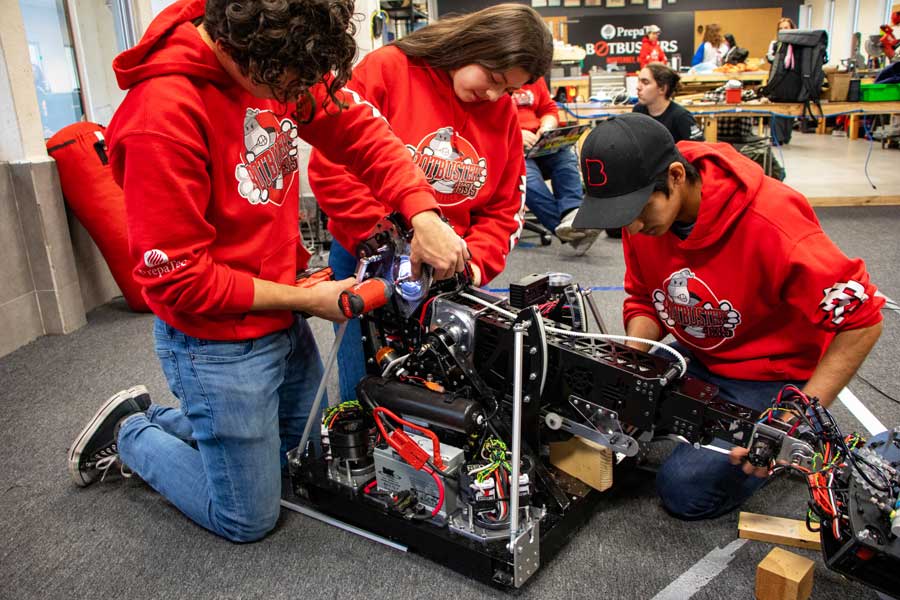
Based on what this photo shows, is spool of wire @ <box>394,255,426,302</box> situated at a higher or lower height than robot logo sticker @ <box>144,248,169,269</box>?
lower

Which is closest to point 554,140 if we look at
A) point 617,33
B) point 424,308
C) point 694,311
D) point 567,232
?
point 567,232

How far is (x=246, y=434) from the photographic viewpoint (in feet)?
6.13

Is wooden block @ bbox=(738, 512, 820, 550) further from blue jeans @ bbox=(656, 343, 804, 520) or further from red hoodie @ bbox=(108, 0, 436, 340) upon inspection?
red hoodie @ bbox=(108, 0, 436, 340)

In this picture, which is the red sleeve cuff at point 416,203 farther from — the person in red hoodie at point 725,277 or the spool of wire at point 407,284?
the person in red hoodie at point 725,277

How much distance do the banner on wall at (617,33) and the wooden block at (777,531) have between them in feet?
50.1

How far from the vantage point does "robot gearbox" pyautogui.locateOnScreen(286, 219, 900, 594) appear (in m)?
1.46

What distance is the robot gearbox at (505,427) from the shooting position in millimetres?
1465

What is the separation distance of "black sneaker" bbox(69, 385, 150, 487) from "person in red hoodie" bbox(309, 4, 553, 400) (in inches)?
35.5

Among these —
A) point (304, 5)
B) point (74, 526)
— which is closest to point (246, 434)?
point (74, 526)

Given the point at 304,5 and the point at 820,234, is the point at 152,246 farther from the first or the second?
the point at 820,234

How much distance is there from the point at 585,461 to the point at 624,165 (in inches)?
31.6

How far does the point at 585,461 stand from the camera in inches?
75.4

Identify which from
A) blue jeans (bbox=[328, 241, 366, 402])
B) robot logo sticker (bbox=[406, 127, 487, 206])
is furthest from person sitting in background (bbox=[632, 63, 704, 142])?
blue jeans (bbox=[328, 241, 366, 402])

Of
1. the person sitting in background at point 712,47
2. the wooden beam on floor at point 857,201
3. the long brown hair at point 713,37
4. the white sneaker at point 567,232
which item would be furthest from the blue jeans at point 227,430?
the long brown hair at point 713,37
